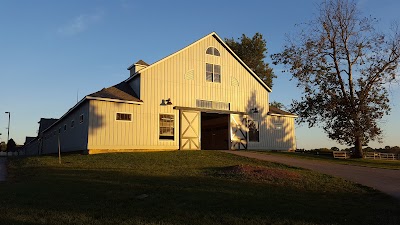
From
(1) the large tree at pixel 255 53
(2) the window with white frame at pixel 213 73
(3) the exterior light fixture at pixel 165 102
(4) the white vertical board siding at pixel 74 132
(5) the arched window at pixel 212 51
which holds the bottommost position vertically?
(4) the white vertical board siding at pixel 74 132

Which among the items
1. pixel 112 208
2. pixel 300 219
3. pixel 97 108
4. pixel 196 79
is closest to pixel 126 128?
pixel 97 108

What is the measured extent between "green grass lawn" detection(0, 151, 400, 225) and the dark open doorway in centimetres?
1526

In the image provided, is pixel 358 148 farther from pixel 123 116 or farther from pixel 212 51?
pixel 123 116

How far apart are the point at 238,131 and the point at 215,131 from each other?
188 inches

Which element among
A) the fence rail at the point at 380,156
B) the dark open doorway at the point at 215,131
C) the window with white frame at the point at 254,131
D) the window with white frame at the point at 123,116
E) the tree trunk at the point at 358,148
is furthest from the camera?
the fence rail at the point at 380,156

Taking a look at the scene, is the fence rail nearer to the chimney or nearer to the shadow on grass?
the chimney

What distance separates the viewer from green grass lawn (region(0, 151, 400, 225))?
8.43m

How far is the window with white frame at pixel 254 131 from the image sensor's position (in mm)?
30984

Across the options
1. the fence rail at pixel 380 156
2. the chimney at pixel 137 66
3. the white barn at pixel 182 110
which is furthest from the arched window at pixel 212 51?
the fence rail at pixel 380 156

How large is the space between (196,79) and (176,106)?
9.33ft

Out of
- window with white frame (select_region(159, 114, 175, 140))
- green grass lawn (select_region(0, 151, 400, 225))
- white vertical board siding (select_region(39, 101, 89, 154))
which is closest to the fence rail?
window with white frame (select_region(159, 114, 175, 140))

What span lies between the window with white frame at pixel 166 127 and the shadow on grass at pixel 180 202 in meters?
12.8

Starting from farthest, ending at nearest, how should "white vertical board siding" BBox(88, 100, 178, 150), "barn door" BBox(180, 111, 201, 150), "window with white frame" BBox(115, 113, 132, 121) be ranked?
"barn door" BBox(180, 111, 201, 150)
"window with white frame" BBox(115, 113, 132, 121)
"white vertical board siding" BBox(88, 100, 178, 150)

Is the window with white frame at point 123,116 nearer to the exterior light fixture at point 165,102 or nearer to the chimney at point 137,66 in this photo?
Answer: the exterior light fixture at point 165,102
